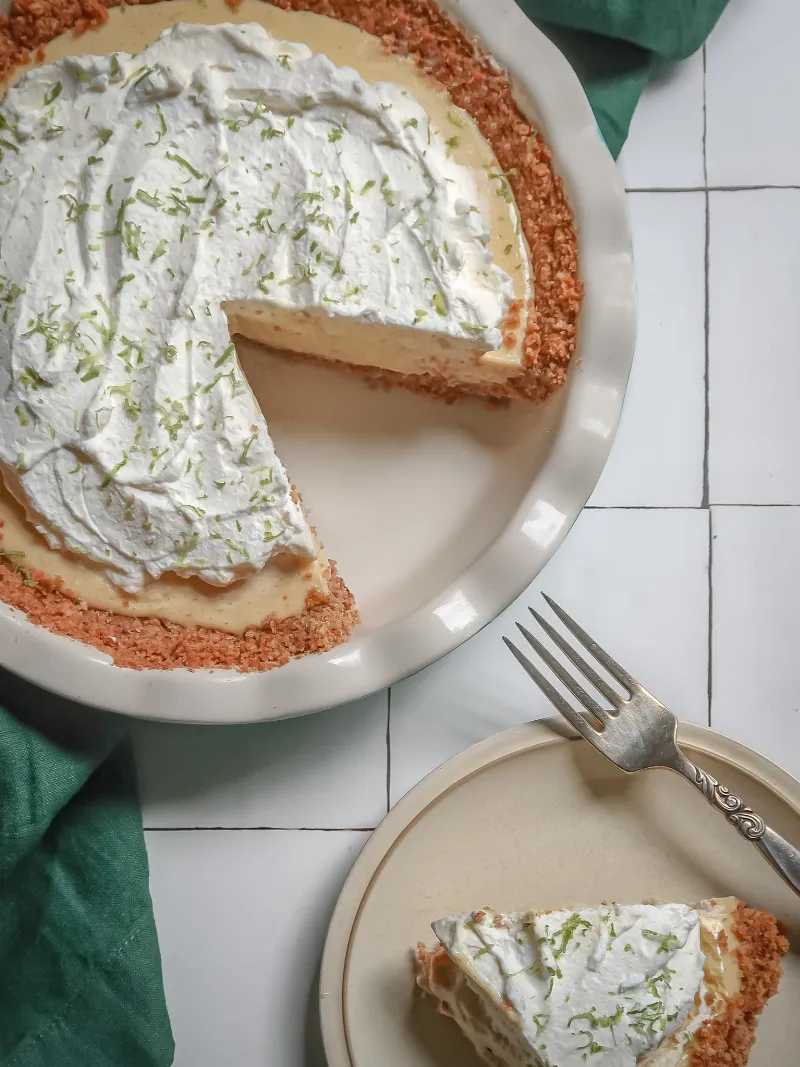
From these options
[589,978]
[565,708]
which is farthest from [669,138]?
[589,978]

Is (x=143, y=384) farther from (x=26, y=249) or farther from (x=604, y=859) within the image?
(x=604, y=859)

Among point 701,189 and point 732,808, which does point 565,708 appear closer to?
point 732,808

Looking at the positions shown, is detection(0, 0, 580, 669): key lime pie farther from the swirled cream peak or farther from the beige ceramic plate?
the beige ceramic plate

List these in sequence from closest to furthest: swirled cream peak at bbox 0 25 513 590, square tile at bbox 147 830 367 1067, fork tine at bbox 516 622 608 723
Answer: swirled cream peak at bbox 0 25 513 590, fork tine at bbox 516 622 608 723, square tile at bbox 147 830 367 1067

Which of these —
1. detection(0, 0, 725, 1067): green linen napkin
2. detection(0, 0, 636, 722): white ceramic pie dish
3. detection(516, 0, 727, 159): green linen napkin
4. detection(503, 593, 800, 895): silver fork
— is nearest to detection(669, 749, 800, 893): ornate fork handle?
detection(503, 593, 800, 895): silver fork

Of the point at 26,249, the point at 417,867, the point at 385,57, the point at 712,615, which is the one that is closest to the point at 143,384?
the point at 26,249

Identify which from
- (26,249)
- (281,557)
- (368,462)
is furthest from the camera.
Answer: (368,462)
